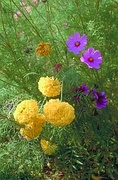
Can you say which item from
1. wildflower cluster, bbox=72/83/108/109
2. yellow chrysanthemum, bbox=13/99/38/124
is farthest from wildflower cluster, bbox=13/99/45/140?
wildflower cluster, bbox=72/83/108/109

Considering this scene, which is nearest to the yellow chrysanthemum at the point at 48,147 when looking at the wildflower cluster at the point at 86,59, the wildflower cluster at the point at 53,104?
the wildflower cluster at the point at 53,104

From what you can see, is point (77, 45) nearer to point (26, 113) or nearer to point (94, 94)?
point (94, 94)

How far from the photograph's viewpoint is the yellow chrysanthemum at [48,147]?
2384 millimetres

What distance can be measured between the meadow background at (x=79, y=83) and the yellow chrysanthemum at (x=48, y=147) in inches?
1.2

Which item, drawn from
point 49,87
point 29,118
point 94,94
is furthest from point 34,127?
point 94,94

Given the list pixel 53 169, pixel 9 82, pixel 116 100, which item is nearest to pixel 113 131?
pixel 116 100

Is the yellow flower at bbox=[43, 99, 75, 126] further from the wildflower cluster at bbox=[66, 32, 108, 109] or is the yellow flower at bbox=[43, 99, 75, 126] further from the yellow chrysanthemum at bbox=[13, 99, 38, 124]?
the wildflower cluster at bbox=[66, 32, 108, 109]

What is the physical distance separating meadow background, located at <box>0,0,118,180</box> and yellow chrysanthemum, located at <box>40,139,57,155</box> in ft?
0.10

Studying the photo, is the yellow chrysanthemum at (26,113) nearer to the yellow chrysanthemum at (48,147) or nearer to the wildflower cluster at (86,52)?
the wildflower cluster at (86,52)

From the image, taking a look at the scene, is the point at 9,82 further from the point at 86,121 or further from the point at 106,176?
the point at 106,176

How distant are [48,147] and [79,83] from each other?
353 millimetres

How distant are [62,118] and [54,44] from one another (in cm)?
61

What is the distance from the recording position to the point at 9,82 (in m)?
2.61

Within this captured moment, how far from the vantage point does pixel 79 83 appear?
7.91 ft
